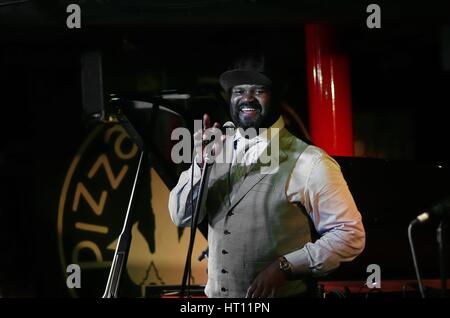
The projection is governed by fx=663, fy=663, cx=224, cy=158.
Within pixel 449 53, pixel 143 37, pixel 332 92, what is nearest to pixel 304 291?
pixel 332 92

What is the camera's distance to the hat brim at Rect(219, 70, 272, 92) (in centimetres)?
320

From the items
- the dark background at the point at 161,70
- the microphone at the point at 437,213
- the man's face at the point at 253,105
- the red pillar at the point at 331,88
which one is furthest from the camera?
the red pillar at the point at 331,88

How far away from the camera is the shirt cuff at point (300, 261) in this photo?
2988 millimetres

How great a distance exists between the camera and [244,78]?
10.6 ft

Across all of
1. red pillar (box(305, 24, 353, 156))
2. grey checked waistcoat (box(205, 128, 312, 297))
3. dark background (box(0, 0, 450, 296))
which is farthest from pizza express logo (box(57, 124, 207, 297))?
grey checked waistcoat (box(205, 128, 312, 297))

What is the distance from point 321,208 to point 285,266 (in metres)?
0.31

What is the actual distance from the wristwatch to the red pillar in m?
1.61

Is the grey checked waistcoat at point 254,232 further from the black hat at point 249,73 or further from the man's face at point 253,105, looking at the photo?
the black hat at point 249,73

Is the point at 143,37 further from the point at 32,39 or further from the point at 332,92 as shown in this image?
the point at 332,92

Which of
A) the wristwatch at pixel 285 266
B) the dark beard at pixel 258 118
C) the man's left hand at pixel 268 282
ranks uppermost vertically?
the dark beard at pixel 258 118

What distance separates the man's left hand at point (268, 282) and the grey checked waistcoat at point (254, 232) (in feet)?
0.26

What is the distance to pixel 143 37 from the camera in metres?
4.88

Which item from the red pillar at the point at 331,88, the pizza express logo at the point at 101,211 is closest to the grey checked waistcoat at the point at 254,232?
the red pillar at the point at 331,88

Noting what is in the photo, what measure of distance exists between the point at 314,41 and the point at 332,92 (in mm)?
371
